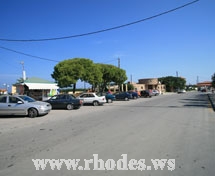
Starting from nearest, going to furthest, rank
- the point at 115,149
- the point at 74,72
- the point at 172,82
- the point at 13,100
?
the point at 115,149 → the point at 13,100 → the point at 74,72 → the point at 172,82

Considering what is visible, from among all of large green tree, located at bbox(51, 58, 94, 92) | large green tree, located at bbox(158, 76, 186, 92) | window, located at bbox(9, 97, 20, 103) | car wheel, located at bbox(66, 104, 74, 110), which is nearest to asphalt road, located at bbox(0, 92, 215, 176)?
window, located at bbox(9, 97, 20, 103)

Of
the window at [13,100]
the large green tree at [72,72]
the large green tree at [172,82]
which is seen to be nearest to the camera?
the window at [13,100]

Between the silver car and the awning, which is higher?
the awning

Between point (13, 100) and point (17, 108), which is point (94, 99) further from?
point (17, 108)

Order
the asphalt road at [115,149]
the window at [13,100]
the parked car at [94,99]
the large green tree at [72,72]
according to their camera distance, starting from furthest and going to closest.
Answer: the large green tree at [72,72], the parked car at [94,99], the window at [13,100], the asphalt road at [115,149]

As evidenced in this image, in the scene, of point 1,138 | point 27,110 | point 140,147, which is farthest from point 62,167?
point 27,110

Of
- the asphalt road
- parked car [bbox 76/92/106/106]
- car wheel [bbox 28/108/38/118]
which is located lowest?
the asphalt road

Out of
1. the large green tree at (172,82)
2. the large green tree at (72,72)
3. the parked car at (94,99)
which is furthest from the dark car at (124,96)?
the large green tree at (172,82)

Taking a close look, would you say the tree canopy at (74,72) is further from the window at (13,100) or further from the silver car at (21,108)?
the silver car at (21,108)

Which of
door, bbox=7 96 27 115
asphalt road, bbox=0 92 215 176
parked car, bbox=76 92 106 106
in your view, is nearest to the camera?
asphalt road, bbox=0 92 215 176

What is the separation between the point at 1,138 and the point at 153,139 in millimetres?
5604

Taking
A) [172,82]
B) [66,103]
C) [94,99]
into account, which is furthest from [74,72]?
[172,82]

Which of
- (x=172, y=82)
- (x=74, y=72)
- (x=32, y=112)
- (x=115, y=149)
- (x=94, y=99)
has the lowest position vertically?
(x=115, y=149)

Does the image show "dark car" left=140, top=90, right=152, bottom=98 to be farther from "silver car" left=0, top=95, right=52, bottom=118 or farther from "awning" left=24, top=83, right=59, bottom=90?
"silver car" left=0, top=95, right=52, bottom=118
